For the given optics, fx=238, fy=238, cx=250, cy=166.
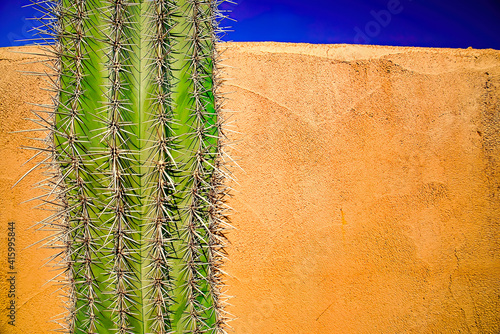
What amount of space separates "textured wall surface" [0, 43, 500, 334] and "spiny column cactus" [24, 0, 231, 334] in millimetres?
1270

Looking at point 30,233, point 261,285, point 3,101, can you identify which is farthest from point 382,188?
point 3,101

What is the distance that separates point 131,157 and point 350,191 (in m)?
2.30

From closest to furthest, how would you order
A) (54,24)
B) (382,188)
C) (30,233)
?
(54,24) < (30,233) < (382,188)

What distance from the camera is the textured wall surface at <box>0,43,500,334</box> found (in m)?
2.28

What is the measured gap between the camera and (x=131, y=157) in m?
0.83

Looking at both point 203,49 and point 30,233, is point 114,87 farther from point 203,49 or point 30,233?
point 30,233

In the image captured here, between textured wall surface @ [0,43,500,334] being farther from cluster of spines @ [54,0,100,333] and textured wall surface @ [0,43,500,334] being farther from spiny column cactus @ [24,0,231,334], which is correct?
cluster of spines @ [54,0,100,333]

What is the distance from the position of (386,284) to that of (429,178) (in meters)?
1.24

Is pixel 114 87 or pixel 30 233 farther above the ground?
pixel 114 87

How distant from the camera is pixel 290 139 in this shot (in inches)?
103

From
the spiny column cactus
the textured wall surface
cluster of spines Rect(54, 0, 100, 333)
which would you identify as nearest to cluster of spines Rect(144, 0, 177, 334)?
the spiny column cactus

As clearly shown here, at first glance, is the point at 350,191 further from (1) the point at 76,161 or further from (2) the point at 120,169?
(1) the point at 76,161

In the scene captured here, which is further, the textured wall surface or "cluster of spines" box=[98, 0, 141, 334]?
the textured wall surface

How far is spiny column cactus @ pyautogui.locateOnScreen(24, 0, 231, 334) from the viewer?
2.63 feet
